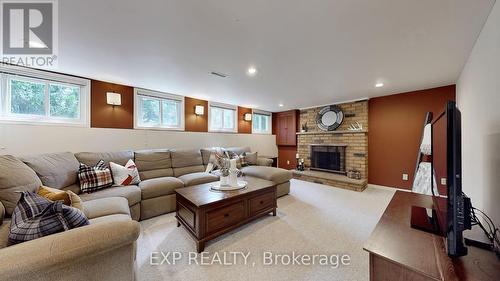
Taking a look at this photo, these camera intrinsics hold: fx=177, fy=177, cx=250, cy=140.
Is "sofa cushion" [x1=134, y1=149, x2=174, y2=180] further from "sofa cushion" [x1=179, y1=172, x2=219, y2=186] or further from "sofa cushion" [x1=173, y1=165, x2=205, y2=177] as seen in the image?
"sofa cushion" [x1=179, y1=172, x2=219, y2=186]

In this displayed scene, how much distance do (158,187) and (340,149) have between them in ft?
14.2

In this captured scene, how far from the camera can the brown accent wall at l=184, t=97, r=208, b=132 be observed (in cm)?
438

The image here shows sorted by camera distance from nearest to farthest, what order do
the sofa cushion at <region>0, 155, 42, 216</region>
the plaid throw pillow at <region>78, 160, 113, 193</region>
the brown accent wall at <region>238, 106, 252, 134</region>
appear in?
1. the sofa cushion at <region>0, 155, 42, 216</region>
2. the plaid throw pillow at <region>78, 160, 113, 193</region>
3. the brown accent wall at <region>238, 106, 252, 134</region>

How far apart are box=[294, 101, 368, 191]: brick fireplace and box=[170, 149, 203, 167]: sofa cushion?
2856mm

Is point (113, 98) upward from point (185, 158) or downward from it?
upward

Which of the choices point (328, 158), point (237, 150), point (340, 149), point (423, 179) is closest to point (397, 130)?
point (340, 149)

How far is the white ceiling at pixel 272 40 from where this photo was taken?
1.42 metres

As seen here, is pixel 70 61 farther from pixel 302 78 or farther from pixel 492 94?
pixel 492 94

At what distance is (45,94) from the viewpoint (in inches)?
110

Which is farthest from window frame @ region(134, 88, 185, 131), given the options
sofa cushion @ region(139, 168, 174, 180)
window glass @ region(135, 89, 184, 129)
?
sofa cushion @ region(139, 168, 174, 180)

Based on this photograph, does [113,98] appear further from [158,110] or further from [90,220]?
[90,220]

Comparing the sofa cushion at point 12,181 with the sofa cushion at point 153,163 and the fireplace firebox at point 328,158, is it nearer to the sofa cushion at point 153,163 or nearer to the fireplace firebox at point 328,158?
the sofa cushion at point 153,163

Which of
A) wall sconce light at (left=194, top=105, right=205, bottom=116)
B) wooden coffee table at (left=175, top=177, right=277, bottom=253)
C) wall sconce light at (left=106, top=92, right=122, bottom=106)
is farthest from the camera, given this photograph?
wall sconce light at (left=194, top=105, right=205, bottom=116)

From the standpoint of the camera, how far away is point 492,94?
1.41 m
